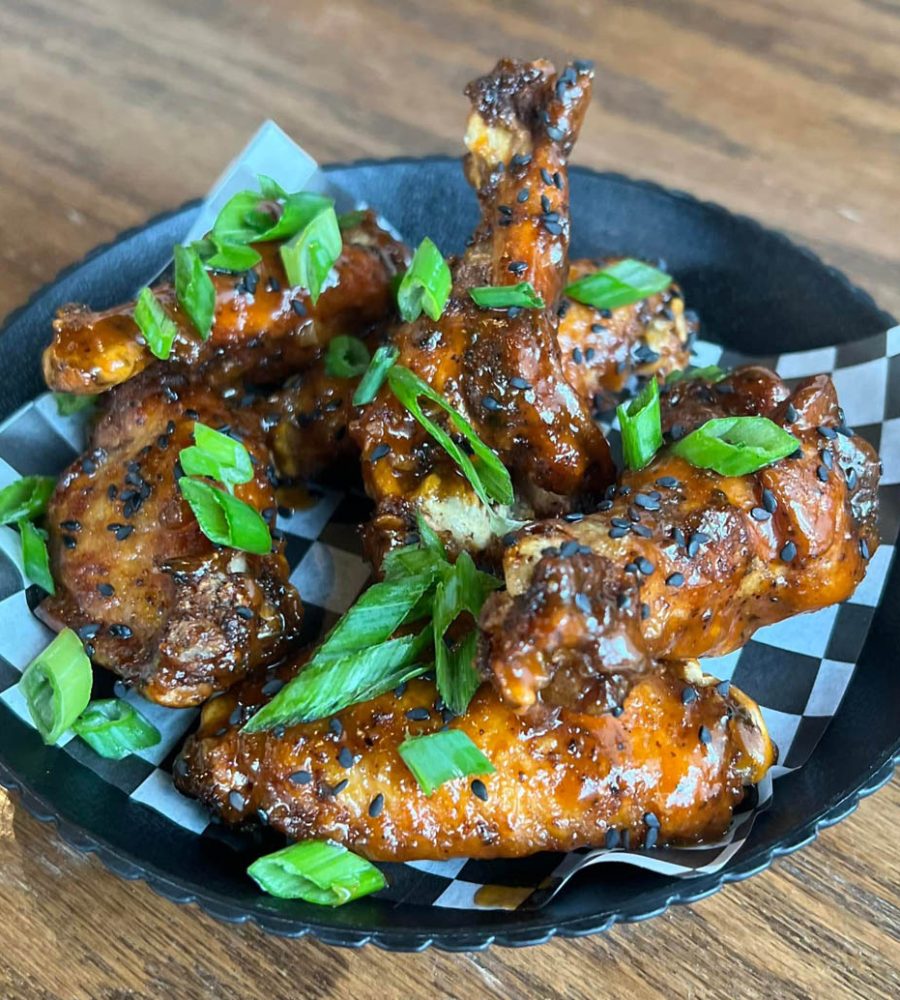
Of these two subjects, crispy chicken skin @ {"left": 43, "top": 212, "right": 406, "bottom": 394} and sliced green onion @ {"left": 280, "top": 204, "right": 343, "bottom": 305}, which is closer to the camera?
crispy chicken skin @ {"left": 43, "top": 212, "right": 406, "bottom": 394}

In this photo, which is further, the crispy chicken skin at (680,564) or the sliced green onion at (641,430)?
the sliced green onion at (641,430)

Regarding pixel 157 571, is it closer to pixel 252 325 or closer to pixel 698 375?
pixel 252 325

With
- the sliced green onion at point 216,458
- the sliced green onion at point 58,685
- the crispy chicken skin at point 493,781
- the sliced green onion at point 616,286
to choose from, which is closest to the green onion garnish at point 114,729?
the sliced green onion at point 58,685

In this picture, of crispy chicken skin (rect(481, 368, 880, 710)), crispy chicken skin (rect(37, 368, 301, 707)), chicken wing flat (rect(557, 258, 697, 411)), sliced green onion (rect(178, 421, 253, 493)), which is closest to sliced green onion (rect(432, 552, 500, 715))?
crispy chicken skin (rect(481, 368, 880, 710))

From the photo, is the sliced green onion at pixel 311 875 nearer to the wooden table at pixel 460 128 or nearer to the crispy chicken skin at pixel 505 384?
the wooden table at pixel 460 128

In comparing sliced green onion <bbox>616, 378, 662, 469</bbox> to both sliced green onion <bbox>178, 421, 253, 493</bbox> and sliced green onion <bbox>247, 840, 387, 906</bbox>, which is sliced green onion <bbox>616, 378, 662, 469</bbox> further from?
Result: sliced green onion <bbox>247, 840, 387, 906</bbox>
